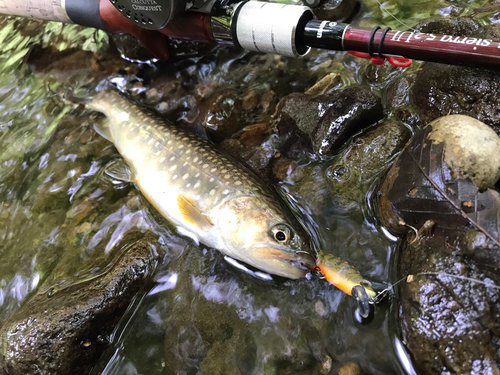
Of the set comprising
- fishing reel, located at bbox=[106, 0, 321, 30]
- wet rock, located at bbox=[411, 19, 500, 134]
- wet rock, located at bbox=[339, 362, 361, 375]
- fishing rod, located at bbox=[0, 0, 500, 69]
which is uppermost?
fishing reel, located at bbox=[106, 0, 321, 30]

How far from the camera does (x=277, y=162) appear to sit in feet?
→ 10.2

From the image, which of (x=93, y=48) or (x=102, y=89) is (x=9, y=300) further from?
(x=93, y=48)

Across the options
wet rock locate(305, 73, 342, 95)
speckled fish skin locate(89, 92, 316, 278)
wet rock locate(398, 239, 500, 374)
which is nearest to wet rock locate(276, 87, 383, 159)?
wet rock locate(305, 73, 342, 95)

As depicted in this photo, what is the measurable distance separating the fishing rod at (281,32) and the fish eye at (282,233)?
1.31 meters

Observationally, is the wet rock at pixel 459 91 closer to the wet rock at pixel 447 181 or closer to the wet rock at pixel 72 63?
the wet rock at pixel 447 181

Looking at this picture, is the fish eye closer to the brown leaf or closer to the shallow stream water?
the shallow stream water

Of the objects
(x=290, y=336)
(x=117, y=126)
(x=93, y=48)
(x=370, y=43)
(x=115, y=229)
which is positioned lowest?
(x=290, y=336)

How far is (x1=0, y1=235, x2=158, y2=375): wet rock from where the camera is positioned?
7.68 ft

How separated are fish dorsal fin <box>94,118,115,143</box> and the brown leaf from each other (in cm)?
272

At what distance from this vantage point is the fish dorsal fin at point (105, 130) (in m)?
3.63

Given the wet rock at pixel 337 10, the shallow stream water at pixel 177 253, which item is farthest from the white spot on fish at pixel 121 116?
the wet rock at pixel 337 10

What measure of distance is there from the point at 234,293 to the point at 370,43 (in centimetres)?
198

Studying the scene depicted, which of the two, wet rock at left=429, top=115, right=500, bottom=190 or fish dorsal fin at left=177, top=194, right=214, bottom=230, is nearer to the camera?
wet rock at left=429, top=115, right=500, bottom=190

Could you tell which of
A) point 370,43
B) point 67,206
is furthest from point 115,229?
point 370,43
